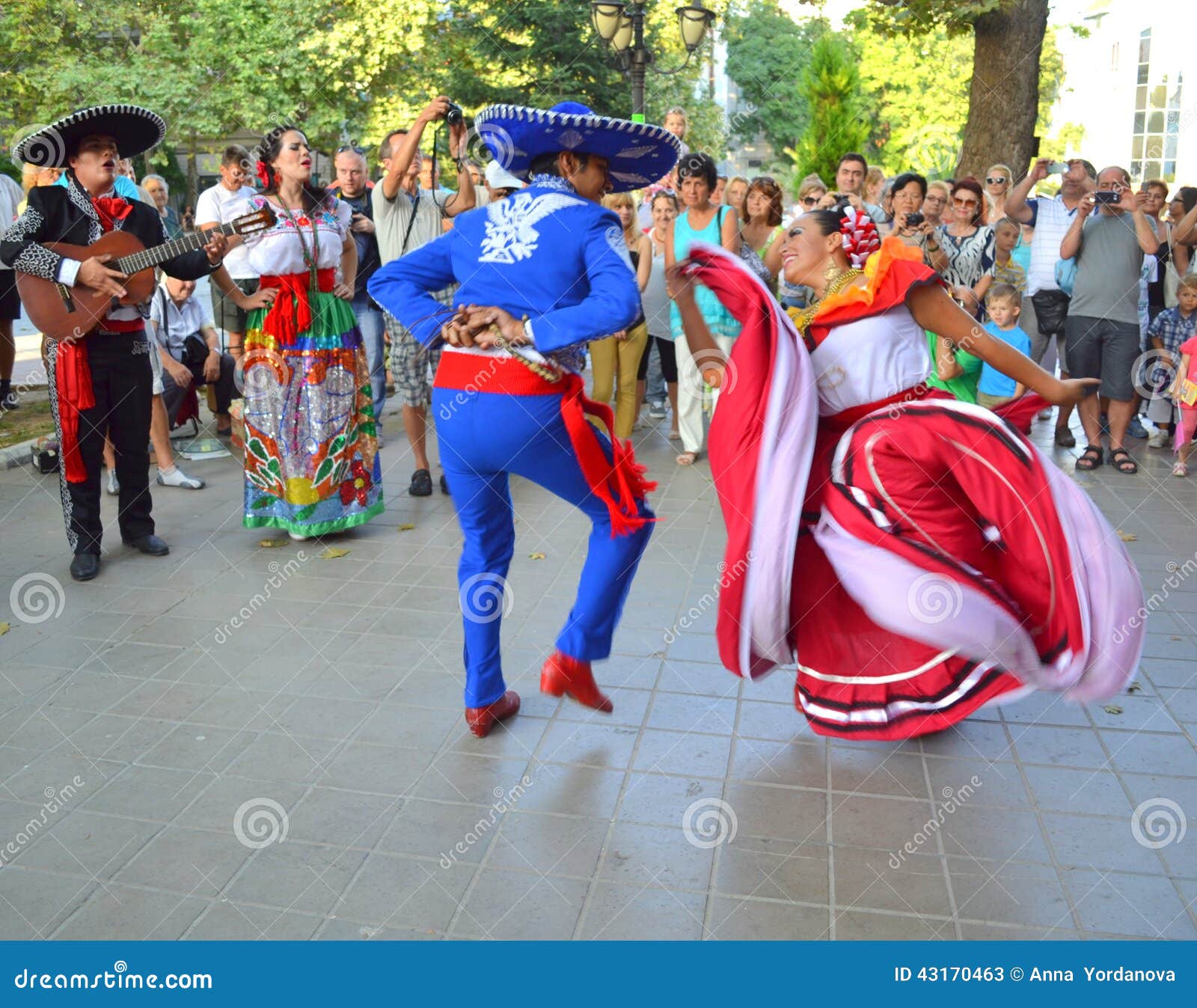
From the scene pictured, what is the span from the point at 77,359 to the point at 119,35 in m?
21.0

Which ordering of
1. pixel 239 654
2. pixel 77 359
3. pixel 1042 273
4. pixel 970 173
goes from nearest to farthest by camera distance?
pixel 239 654
pixel 77 359
pixel 1042 273
pixel 970 173

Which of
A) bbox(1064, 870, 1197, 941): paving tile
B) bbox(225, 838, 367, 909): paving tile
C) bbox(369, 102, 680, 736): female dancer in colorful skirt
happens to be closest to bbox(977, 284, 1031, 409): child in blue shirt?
bbox(369, 102, 680, 736): female dancer in colorful skirt

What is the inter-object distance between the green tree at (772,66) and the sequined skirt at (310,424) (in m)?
44.1

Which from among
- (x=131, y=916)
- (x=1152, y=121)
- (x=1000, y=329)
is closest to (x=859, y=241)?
(x=131, y=916)

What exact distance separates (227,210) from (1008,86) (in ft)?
28.4

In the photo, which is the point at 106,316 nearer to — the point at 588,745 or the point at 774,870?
the point at 588,745

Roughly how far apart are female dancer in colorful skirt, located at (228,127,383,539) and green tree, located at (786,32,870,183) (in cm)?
2441

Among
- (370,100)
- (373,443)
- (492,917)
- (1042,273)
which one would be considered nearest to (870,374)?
(492,917)

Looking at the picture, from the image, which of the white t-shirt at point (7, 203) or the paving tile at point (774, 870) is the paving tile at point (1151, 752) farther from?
the white t-shirt at point (7, 203)

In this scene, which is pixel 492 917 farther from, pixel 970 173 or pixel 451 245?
pixel 970 173

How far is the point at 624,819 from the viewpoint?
351 centimetres

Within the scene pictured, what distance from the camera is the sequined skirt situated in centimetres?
605

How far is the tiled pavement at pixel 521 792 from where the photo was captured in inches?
121

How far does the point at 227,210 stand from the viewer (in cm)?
775
